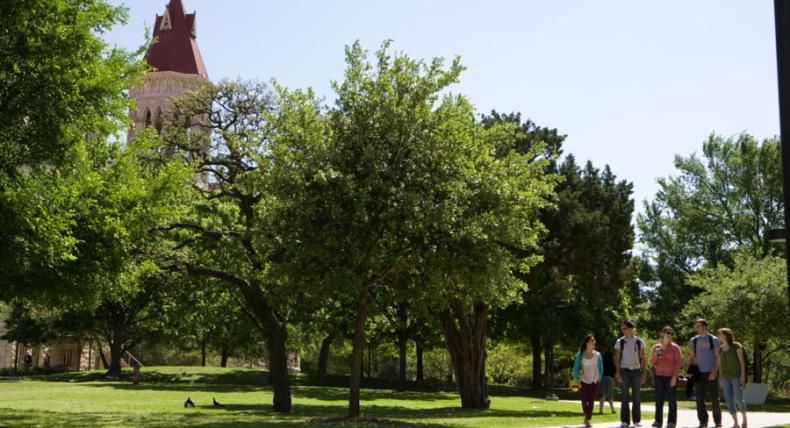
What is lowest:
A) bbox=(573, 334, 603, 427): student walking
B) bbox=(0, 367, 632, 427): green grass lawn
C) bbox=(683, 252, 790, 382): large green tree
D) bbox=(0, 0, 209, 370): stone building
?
bbox=(0, 367, 632, 427): green grass lawn

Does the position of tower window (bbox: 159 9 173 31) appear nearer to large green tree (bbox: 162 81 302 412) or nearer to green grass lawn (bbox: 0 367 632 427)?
green grass lawn (bbox: 0 367 632 427)

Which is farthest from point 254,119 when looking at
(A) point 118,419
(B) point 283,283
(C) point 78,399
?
(C) point 78,399

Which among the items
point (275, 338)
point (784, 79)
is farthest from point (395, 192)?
point (784, 79)

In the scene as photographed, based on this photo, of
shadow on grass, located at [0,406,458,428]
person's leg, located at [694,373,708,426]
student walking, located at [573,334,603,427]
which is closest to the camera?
person's leg, located at [694,373,708,426]

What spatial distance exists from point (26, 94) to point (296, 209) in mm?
5476

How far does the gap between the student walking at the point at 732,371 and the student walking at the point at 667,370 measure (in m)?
0.74

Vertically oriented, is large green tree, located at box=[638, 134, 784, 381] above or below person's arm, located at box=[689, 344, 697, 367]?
above

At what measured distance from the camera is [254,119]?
80.5 ft

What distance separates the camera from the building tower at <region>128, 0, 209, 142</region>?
9188 centimetres

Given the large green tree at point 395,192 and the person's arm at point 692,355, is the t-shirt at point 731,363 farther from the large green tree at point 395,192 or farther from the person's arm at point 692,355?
the large green tree at point 395,192

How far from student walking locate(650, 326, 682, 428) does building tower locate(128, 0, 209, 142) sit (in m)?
81.8

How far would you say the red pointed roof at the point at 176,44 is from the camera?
93750 millimetres

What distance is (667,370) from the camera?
48.2 feet

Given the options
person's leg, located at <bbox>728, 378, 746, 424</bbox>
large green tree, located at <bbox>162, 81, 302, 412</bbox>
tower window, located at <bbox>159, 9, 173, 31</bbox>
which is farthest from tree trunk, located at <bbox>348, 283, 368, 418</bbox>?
tower window, located at <bbox>159, 9, 173, 31</bbox>
